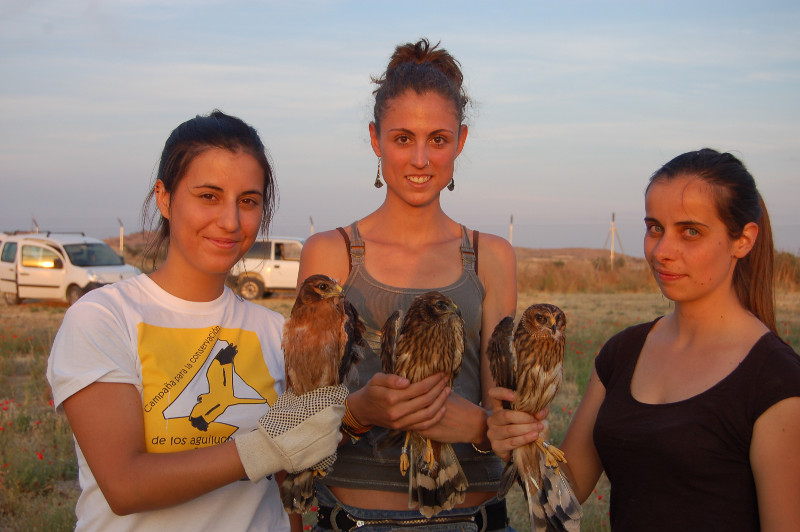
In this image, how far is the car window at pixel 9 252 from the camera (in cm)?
2180

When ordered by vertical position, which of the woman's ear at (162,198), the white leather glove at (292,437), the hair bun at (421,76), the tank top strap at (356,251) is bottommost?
the white leather glove at (292,437)

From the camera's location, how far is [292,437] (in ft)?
7.95

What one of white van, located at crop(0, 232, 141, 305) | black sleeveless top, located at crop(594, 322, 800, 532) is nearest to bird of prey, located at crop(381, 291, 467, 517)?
black sleeveless top, located at crop(594, 322, 800, 532)

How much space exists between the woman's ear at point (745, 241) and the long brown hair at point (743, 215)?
0.02m

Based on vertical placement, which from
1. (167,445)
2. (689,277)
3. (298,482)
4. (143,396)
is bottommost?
(298,482)

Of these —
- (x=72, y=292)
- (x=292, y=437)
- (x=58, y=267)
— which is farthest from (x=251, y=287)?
(x=292, y=437)

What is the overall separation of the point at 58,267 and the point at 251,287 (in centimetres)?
631

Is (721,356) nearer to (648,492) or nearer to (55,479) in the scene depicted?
(648,492)

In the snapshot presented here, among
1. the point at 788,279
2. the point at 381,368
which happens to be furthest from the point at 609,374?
the point at 788,279

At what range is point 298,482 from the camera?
2701mm

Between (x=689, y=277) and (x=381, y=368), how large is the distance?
148 cm

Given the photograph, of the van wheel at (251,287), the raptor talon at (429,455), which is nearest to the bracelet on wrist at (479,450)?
the raptor talon at (429,455)

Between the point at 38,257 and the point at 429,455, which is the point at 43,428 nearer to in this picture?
the point at 429,455

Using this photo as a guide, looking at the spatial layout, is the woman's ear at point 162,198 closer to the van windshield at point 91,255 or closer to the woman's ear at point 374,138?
the woman's ear at point 374,138
